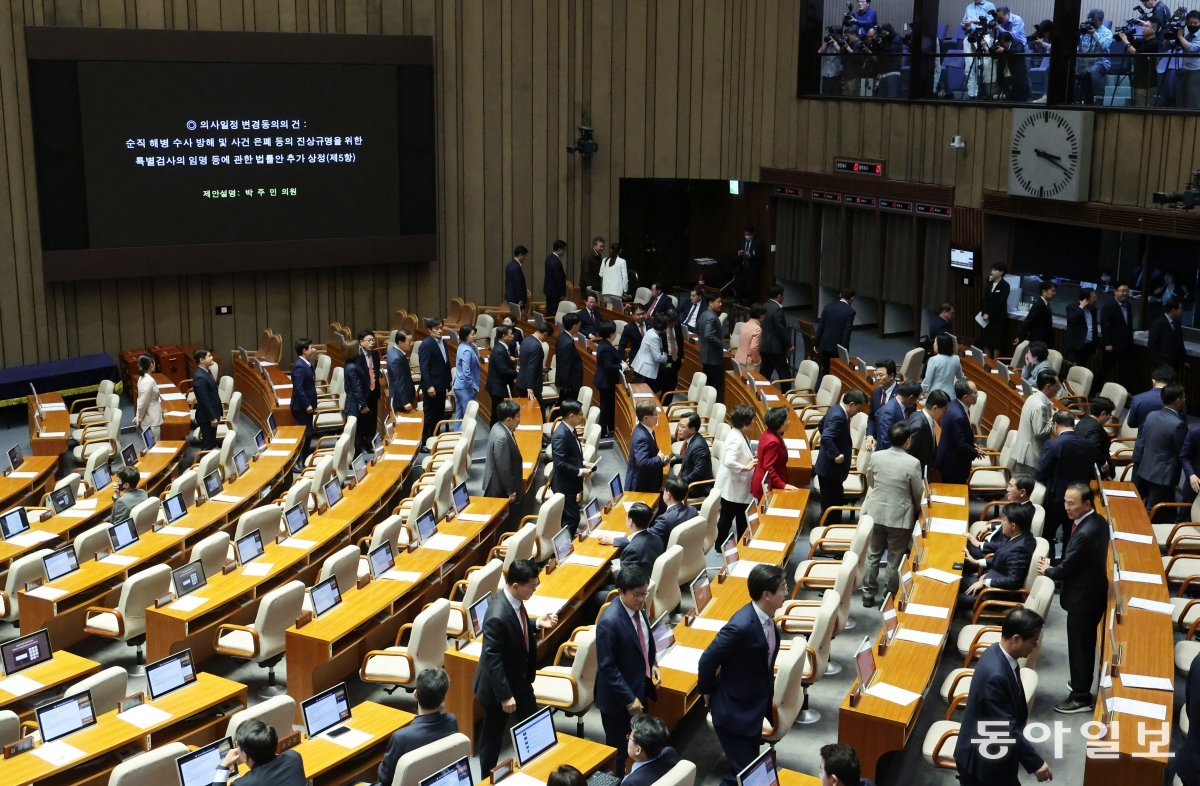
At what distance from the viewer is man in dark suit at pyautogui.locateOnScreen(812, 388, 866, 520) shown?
32.9ft

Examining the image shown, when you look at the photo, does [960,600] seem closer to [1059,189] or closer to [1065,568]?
[1065,568]

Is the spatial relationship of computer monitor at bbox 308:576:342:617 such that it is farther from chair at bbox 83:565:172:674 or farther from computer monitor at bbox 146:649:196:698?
chair at bbox 83:565:172:674

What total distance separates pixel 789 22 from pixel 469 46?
509 cm

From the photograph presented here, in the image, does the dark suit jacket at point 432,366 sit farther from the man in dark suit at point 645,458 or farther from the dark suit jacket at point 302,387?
the man in dark suit at point 645,458

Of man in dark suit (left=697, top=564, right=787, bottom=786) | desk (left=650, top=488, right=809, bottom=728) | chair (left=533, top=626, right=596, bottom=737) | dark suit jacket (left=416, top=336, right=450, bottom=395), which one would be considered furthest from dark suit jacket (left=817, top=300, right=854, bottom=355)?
man in dark suit (left=697, top=564, right=787, bottom=786)

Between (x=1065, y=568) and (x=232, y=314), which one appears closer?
(x=1065, y=568)

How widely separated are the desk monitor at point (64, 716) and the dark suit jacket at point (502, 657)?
7.01 ft

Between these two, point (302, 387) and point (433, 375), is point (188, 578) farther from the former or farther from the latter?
point (433, 375)

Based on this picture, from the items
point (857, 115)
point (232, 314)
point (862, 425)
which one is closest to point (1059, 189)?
point (857, 115)

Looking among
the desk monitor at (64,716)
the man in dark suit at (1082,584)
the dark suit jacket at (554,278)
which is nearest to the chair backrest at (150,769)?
the desk monitor at (64,716)

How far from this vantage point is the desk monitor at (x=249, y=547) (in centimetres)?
941

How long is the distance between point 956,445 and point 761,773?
18.3ft

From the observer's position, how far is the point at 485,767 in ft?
22.4

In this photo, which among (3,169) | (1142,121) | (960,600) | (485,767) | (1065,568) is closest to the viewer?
(485,767)
